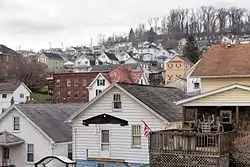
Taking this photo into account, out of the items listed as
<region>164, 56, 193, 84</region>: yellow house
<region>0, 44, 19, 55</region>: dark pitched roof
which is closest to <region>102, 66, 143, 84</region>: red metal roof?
<region>164, 56, 193, 84</region>: yellow house

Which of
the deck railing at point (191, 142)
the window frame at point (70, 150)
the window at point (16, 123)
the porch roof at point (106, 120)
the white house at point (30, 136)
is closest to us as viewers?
the deck railing at point (191, 142)

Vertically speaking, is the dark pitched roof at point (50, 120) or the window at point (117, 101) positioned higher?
the window at point (117, 101)

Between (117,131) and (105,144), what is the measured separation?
49.3 inches

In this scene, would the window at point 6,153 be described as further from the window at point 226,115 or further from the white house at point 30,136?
the window at point 226,115

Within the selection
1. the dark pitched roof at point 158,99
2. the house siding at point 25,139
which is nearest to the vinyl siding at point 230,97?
the dark pitched roof at point 158,99

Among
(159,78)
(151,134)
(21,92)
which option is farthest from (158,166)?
(159,78)

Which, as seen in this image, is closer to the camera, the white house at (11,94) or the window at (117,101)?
the window at (117,101)

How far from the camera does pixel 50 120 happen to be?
38.8 meters

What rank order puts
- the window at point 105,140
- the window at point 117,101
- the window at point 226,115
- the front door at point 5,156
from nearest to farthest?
1. the window at point 226,115
2. the window at point 117,101
3. the window at point 105,140
4. the front door at point 5,156

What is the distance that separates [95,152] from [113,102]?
350 centimetres

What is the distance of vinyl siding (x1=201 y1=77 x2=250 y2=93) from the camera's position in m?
28.9

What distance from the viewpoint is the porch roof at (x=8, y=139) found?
122ft

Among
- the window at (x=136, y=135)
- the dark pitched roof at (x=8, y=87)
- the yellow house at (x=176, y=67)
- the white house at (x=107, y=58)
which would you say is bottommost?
the window at (x=136, y=135)

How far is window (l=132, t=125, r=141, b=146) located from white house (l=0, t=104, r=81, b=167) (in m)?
6.64
